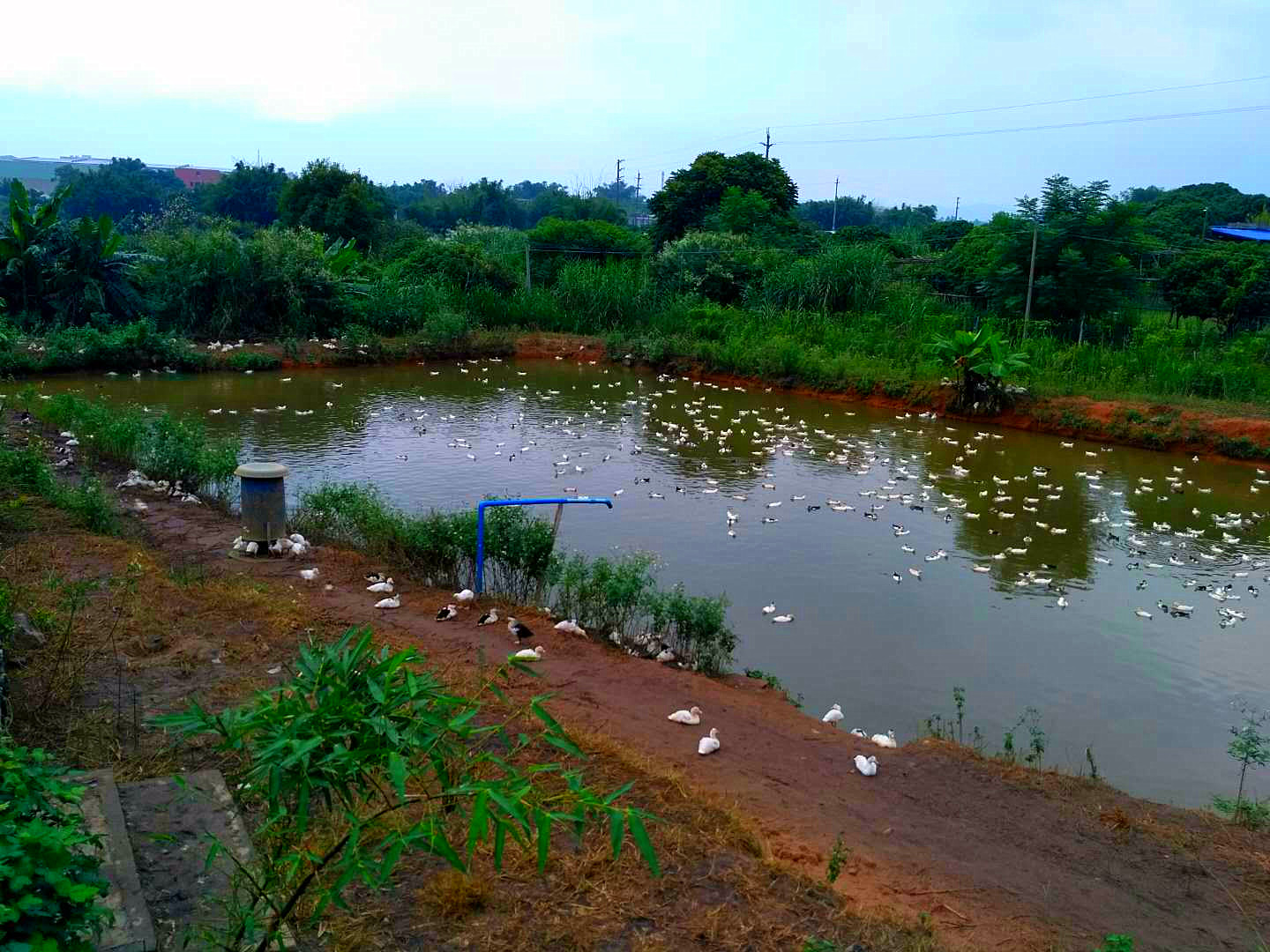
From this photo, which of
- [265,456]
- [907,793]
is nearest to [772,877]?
[907,793]

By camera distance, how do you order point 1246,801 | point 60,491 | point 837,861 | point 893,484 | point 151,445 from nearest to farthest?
point 837,861, point 1246,801, point 60,491, point 151,445, point 893,484

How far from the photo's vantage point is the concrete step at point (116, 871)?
2.83 meters

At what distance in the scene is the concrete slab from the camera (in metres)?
3.12

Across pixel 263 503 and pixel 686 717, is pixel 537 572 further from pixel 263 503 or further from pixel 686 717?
pixel 686 717

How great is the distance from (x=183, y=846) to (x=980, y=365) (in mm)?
15249

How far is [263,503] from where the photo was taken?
8.12 metres

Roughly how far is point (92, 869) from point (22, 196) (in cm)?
2228

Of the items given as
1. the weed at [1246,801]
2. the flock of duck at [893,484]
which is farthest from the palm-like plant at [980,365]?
the weed at [1246,801]

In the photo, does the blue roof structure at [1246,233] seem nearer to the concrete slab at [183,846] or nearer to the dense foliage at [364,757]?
the concrete slab at [183,846]

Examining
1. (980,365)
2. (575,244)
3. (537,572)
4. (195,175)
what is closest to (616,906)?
(537,572)

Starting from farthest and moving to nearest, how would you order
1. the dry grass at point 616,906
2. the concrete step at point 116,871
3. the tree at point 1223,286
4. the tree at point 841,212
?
the tree at point 841,212 < the tree at point 1223,286 < the dry grass at point 616,906 < the concrete step at point 116,871

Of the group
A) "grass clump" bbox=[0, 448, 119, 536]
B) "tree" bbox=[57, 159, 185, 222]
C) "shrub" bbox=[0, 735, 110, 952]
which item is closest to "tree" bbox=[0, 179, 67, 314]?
"grass clump" bbox=[0, 448, 119, 536]

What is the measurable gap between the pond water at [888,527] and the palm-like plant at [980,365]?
589 millimetres

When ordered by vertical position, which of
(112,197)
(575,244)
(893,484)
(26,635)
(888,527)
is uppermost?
(112,197)
